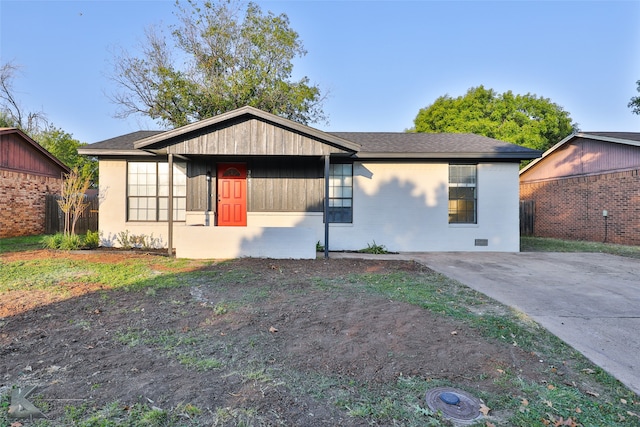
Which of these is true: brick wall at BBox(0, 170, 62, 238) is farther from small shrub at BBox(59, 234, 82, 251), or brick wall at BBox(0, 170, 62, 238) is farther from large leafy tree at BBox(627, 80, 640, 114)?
large leafy tree at BBox(627, 80, 640, 114)

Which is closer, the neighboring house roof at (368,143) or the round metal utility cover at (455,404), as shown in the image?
the round metal utility cover at (455,404)

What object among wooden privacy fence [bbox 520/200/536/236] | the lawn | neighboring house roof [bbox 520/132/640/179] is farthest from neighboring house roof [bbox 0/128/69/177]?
wooden privacy fence [bbox 520/200/536/236]

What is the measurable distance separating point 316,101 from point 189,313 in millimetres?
16416

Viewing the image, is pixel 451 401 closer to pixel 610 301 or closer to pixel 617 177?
pixel 610 301

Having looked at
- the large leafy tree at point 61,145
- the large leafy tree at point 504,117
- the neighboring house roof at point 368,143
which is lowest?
the neighboring house roof at point 368,143

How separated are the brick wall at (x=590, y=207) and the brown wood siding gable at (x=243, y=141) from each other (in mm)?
12400

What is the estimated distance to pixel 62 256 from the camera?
310 inches

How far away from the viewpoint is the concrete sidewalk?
3184mm

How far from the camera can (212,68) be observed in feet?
55.7

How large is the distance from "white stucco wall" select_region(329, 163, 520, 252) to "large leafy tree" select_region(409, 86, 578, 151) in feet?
55.6

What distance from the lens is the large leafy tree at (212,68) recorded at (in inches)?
632

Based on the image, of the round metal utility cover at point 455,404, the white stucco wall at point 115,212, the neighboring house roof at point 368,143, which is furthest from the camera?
the white stucco wall at point 115,212

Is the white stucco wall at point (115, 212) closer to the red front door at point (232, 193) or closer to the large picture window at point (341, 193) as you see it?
the red front door at point (232, 193)

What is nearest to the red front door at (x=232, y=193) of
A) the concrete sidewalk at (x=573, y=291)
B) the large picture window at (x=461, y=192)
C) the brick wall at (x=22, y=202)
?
the concrete sidewalk at (x=573, y=291)
